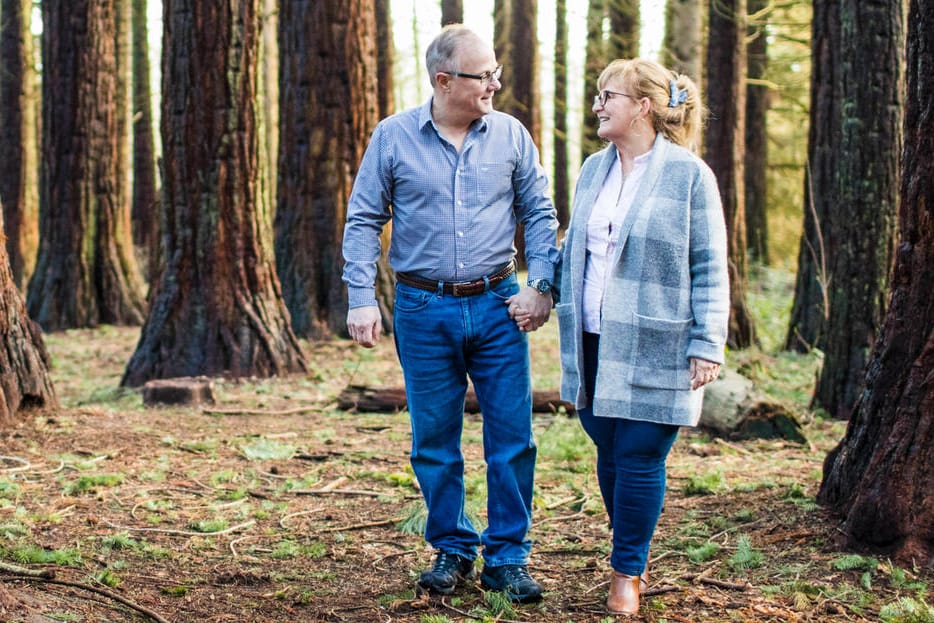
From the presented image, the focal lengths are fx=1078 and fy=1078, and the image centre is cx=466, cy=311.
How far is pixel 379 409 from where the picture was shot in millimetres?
8680

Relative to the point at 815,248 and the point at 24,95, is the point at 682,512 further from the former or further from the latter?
the point at 24,95

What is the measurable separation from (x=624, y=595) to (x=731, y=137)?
30.2ft

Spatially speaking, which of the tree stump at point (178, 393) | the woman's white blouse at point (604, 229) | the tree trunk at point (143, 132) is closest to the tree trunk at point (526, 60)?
the tree trunk at point (143, 132)

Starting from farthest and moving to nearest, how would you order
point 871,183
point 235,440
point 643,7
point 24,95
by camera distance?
point 24,95, point 643,7, point 871,183, point 235,440

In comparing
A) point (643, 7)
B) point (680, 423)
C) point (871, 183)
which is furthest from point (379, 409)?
point (643, 7)

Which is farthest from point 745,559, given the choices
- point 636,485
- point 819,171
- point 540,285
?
point 819,171

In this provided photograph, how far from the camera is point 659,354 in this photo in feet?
13.4

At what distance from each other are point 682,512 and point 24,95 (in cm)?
1429

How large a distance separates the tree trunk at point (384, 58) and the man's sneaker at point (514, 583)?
11.4m

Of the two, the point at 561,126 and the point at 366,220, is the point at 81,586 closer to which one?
the point at 366,220

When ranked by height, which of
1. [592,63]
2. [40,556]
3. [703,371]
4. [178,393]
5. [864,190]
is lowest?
[40,556]

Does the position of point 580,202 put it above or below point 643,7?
below

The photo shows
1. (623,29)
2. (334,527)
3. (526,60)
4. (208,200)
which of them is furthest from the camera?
(526,60)

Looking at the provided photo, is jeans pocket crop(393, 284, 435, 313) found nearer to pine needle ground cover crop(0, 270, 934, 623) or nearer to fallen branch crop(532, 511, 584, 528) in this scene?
pine needle ground cover crop(0, 270, 934, 623)
